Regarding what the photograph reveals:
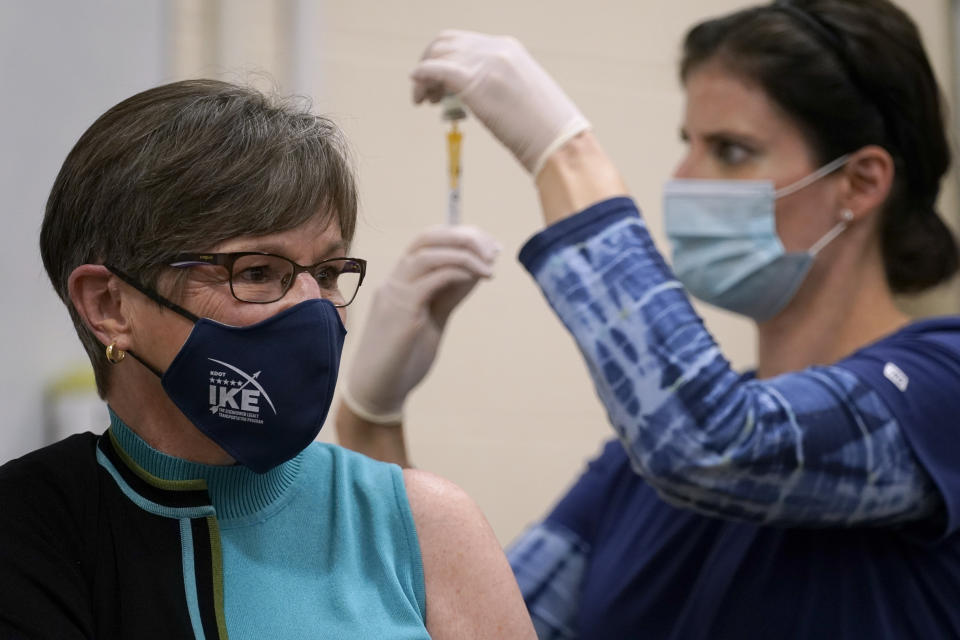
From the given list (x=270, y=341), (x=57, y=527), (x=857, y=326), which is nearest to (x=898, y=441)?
(x=857, y=326)

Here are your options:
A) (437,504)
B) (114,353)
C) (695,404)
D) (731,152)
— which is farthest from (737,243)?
(114,353)

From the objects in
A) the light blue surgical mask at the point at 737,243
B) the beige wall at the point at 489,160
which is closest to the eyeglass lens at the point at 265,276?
the light blue surgical mask at the point at 737,243

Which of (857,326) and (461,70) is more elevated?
(461,70)

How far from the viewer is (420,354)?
72.3 inches

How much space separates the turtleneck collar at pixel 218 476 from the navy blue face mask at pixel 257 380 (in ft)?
0.20

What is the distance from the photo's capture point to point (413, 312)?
5.97ft

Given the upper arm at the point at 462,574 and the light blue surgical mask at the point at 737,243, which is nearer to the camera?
the upper arm at the point at 462,574

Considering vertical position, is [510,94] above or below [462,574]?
above

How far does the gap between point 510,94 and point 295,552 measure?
2.86 feet

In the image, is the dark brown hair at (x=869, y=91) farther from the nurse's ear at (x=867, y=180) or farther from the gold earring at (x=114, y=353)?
the gold earring at (x=114, y=353)

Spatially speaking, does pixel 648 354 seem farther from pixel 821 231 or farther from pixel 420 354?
pixel 821 231

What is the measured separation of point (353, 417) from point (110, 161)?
897 millimetres

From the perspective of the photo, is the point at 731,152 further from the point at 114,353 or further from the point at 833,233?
the point at 114,353

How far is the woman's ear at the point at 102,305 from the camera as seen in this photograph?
3.64 ft
